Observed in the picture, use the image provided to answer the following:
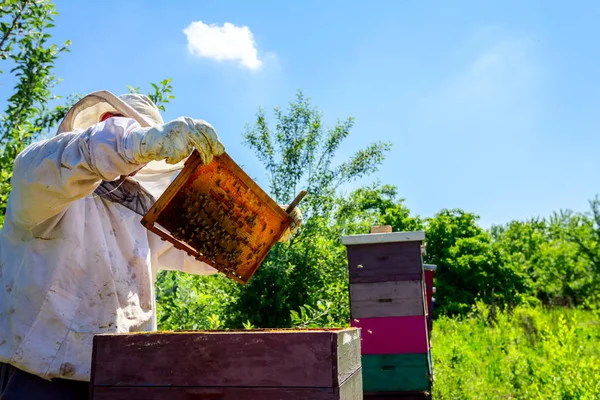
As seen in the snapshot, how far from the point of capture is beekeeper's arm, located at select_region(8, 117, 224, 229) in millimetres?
1678

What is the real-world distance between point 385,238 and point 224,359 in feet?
9.26

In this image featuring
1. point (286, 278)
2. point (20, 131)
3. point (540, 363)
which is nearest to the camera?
point (20, 131)

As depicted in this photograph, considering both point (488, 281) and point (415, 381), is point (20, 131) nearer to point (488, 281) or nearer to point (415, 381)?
point (415, 381)

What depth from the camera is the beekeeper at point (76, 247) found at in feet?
5.61

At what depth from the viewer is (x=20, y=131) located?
378 cm

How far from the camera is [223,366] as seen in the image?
4.63 feet

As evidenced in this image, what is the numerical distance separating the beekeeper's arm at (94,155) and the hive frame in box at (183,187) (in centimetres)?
9

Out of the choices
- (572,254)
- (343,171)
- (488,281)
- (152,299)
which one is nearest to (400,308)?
(152,299)

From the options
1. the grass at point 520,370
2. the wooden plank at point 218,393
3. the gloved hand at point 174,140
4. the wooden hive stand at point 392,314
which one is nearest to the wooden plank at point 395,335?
the wooden hive stand at point 392,314

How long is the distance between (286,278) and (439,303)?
1743 centimetres

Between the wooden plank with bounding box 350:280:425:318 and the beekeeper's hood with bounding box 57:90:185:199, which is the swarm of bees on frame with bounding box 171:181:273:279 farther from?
the wooden plank with bounding box 350:280:425:318

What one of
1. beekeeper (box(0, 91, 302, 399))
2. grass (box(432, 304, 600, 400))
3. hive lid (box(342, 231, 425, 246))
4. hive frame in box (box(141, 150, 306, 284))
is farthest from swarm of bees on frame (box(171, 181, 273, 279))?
grass (box(432, 304, 600, 400))

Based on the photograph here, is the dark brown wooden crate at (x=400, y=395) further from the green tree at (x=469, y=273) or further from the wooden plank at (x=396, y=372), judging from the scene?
the green tree at (x=469, y=273)

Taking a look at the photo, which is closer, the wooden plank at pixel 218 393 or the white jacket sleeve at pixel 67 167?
the wooden plank at pixel 218 393
